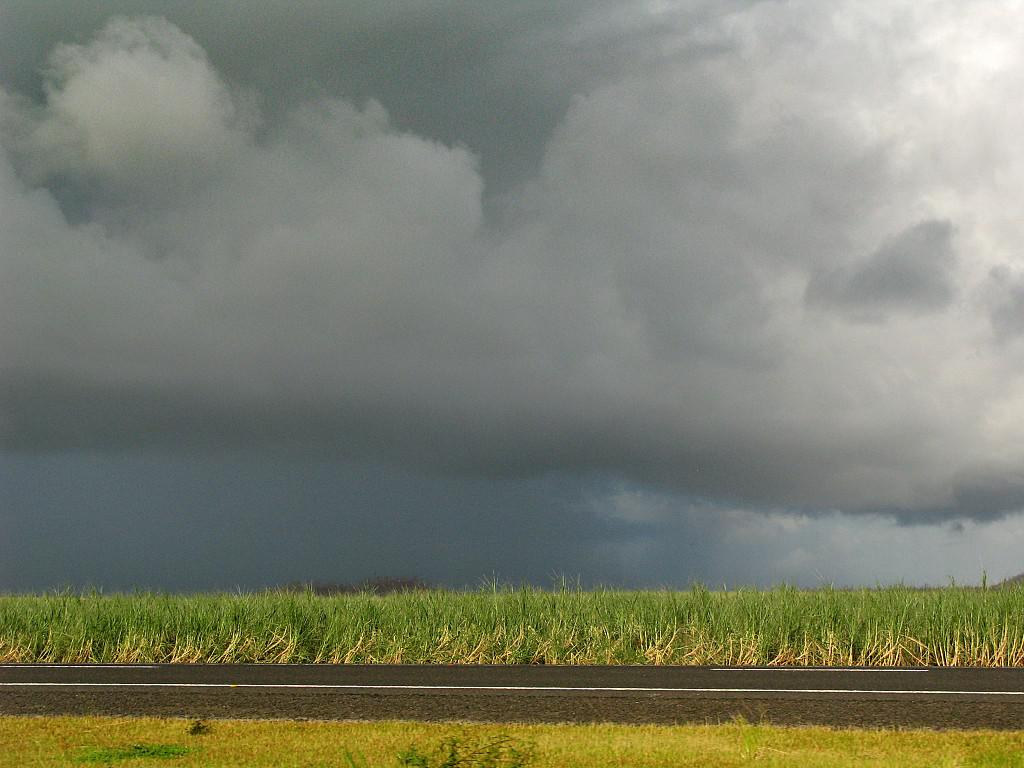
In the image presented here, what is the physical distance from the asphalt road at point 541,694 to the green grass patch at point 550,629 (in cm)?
162

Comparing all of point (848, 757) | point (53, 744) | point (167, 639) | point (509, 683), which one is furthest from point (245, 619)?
point (848, 757)

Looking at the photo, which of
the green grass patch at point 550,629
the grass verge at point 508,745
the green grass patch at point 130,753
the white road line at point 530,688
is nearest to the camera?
the grass verge at point 508,745

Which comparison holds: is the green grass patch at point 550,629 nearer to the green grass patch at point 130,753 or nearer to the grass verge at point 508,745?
the grass verge at point 508,745

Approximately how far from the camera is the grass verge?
10.8 meters

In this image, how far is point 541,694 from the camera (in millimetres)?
15078

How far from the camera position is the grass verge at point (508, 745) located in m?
10.8

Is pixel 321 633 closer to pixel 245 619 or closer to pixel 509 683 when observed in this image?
pixel 245 619

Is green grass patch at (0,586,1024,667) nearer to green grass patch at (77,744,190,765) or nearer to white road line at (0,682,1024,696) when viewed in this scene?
white road line at (0,682,1024,696)

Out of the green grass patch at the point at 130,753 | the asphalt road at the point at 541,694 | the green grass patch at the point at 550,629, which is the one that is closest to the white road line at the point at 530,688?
the asphalt road at the point at 541,694

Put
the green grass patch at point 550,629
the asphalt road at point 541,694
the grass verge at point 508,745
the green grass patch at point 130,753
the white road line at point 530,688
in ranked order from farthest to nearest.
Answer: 1. the green grass patch at point 550,629
2. the white road line at point 530,688
3. the asphalt road at point 541,694
4. the green grass patch at point 130,753
5. the grass verge at point 508,745

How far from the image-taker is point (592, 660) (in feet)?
66.2

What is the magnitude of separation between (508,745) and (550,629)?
1004cm

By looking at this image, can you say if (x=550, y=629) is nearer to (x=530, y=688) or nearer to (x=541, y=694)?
(x=530, y=688)

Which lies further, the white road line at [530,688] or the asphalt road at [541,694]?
the white road line at [530,688]
